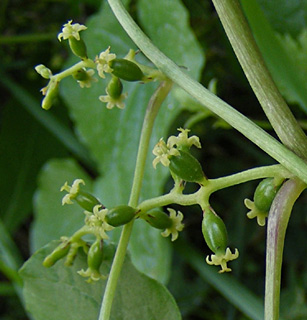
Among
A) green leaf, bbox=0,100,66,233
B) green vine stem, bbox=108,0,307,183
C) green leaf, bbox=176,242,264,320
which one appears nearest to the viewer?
green vine stem, bbox=108,0,307,183

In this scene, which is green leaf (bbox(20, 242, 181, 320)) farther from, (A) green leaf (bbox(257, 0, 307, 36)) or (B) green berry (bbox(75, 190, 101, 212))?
(A) green leaf (bbox(257, 0, 307, 36))

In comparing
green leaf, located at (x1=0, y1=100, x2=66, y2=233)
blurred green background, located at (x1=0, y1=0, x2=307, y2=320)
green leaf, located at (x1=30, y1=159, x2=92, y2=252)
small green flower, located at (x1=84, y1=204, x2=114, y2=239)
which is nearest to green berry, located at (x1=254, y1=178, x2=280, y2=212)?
small green flower, located at (x1=84, y1=204, x2=114, y2=239)

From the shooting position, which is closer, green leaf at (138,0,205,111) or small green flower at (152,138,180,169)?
small green flower at (152,138,180,169)

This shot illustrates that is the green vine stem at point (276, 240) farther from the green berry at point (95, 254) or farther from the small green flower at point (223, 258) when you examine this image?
the green berry at point (95, 254)

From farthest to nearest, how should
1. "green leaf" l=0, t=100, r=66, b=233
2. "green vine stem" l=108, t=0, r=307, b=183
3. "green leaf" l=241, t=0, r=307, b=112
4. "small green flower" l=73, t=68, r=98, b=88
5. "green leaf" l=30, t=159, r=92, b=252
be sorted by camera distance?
1. "green leaf" l=0, t=100, r=66, b=233
2. "green leaf" l=30, t=159, r=92, b=252
3. "green leaf" l=241, t=0, r=307, b=112
4. "small green flower" l=73, t=68, r=98, b=88
5. "green vine stem" l=108, t=0, r=307, b=183

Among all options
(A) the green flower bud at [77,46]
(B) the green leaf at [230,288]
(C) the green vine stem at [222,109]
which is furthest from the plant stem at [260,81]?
(B) the green leaf at [230,288]

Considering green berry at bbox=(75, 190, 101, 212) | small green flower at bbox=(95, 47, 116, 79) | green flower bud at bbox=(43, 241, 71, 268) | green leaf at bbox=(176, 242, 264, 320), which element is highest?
small green flower at bbox=(95, 47, 116, 79)

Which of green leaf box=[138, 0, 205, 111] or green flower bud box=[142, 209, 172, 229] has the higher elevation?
green leaf box=[138, 0, 205, 111]
